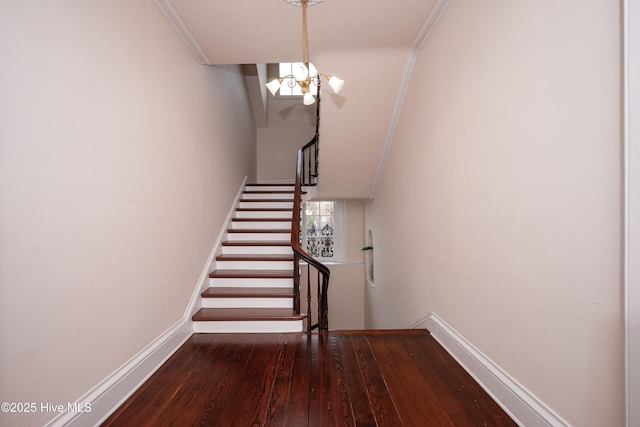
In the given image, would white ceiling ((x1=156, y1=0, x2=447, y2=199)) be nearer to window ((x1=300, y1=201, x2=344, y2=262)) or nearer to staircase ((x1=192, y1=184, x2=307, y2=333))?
staircase ((x1=192, y1=184, x2=307, y2=333))

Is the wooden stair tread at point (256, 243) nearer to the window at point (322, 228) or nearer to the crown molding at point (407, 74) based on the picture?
the crown molding at point (407, 74)

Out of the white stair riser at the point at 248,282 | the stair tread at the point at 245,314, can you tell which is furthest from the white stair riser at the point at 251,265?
the stair tread at the point at 245,314

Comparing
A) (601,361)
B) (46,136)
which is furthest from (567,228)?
(46,136)

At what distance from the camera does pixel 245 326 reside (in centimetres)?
281

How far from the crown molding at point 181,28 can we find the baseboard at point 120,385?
2347mm

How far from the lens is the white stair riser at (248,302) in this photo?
309 centimetres

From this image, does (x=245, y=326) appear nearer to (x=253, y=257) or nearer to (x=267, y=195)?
(x=253, y=257)

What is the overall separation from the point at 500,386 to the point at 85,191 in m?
2.30

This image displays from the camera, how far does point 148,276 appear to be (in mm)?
2111

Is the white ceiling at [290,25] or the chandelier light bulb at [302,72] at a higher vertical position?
the white ceiling at [290,25]

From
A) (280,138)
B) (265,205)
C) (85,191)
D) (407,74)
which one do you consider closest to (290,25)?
(407,74)

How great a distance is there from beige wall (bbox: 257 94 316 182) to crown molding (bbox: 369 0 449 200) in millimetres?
2590

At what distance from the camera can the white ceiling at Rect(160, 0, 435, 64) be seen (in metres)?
2.29

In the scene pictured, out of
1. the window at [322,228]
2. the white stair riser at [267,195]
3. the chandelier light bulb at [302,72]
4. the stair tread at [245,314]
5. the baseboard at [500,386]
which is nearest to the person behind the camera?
the baseboard at [500,386]
